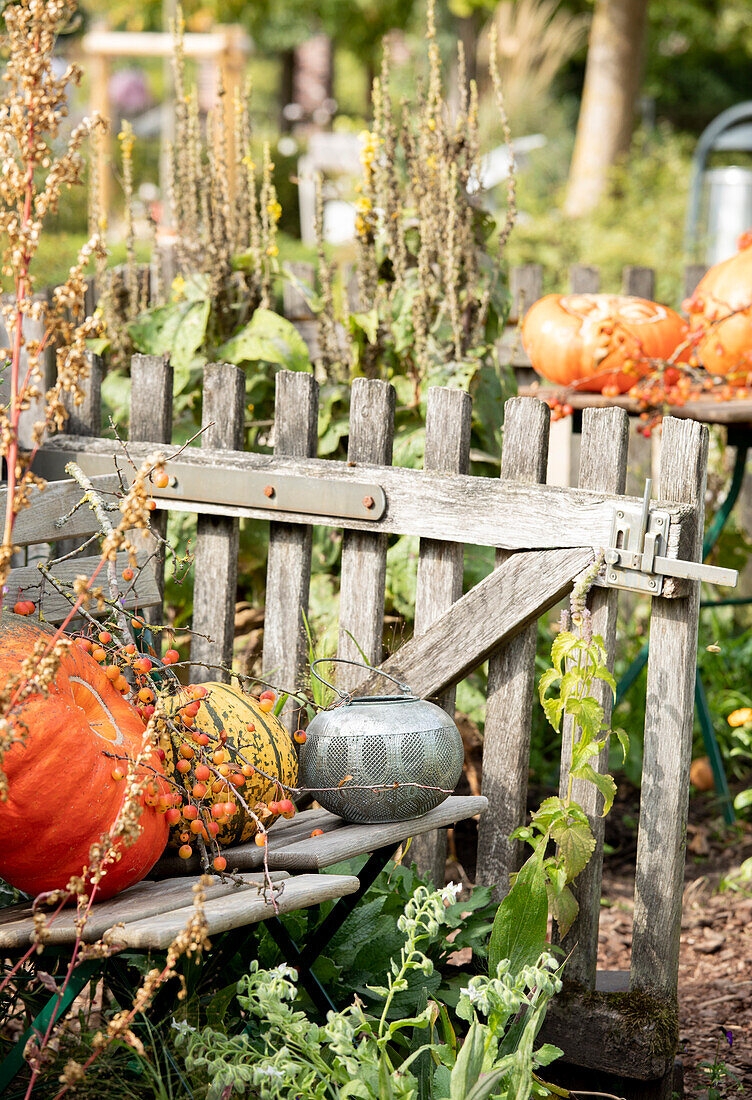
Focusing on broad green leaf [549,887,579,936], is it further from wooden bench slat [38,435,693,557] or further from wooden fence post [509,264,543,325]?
wooden fence post [509,264,543,325]

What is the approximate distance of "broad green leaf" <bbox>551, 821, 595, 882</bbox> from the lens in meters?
2.40

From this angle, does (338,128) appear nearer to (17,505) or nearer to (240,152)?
(240,152)

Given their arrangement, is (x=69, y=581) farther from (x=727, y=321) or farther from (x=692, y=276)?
(x=692, y=276)

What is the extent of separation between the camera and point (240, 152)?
12.4 ft

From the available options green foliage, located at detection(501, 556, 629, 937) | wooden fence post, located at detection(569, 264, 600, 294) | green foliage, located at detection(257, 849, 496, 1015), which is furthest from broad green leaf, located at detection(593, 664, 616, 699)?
wooden fence post, located at detection(569, 264, 600, 294)

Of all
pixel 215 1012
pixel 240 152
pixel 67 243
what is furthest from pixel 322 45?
pixel 215 1012

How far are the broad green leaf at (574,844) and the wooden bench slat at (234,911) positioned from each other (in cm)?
65

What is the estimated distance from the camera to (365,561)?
9.20 ft

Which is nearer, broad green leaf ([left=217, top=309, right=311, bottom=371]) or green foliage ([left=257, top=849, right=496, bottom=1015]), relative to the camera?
green foliage ([left=257, top=849, right=496, bottom=1015])

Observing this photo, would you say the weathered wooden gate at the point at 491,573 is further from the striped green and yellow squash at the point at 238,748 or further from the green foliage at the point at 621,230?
the green foliage at the point at 621,230

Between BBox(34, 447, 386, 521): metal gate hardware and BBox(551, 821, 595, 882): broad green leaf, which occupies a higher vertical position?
BBox(34, 447, 386, 521): metal gate hardware

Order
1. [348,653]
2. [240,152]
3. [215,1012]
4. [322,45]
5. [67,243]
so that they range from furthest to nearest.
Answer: [322,45] → [67,243] → [240,152] → [348,653] → [215,1012]

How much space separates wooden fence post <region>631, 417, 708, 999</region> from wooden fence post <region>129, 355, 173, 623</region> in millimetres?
1251

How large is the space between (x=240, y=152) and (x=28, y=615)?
2.17 m
